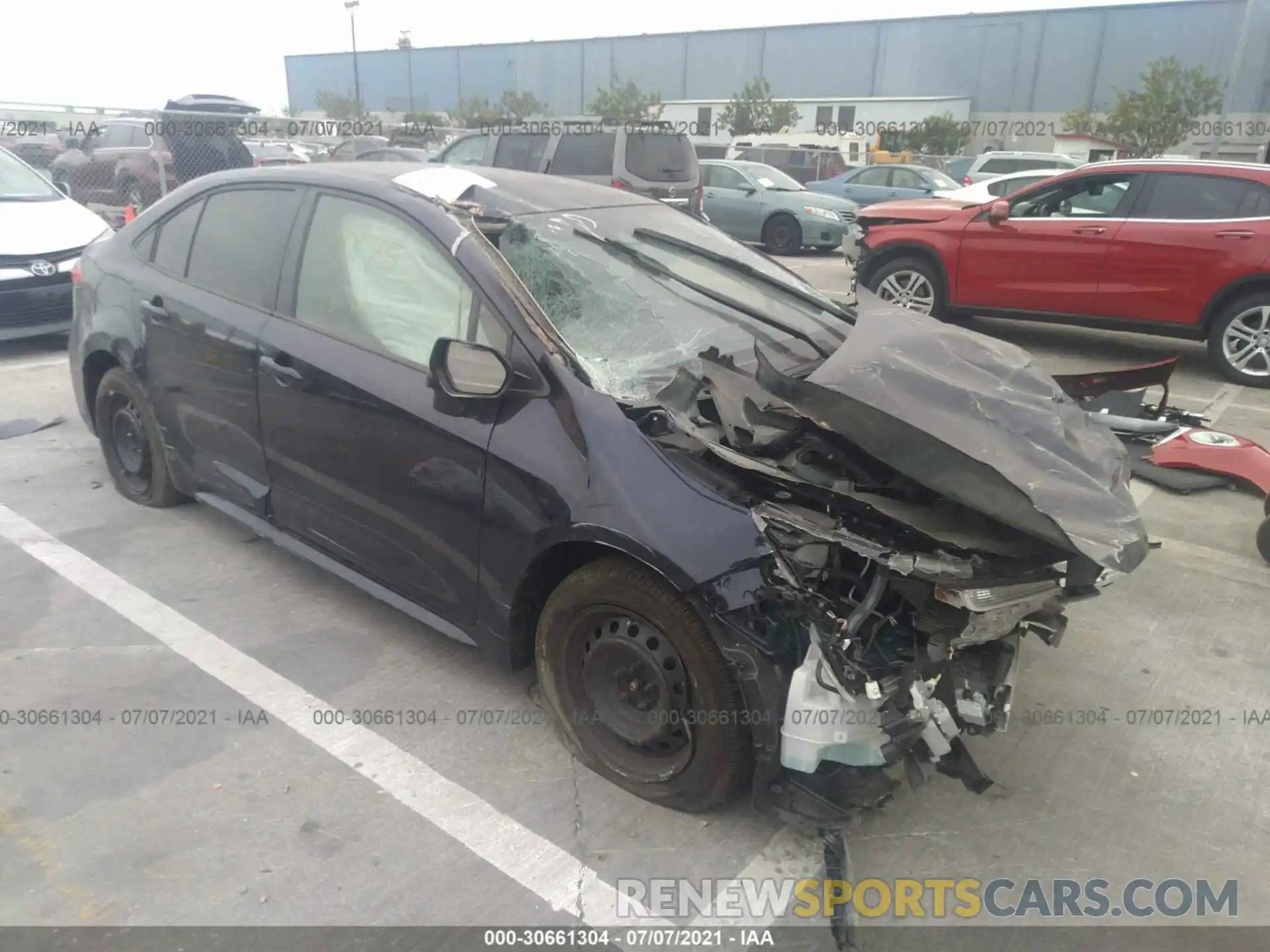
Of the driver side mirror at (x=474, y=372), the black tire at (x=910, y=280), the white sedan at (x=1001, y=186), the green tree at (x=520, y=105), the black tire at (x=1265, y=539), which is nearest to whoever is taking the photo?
the driver side mirror at (x=474, y=372)

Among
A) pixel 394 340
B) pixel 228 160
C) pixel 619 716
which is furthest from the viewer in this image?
pixel 228 160

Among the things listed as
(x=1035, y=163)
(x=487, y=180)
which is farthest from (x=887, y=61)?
(x=487, y=180)

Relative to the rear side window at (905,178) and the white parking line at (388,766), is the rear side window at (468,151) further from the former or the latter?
the white parking line at (388,766)

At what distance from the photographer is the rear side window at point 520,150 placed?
11633mm

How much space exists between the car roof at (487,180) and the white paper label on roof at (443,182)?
0.04 ft

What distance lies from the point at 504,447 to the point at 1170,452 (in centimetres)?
453

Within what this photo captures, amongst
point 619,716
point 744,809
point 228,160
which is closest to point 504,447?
point 619,716

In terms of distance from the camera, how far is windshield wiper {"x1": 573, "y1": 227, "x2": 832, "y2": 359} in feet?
11.0

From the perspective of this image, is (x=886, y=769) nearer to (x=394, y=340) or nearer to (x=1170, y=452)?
(x=394, y=340)

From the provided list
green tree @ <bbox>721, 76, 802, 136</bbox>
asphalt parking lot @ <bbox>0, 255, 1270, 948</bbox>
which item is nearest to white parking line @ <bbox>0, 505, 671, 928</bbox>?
asphalt parking lot @ <bbox>0, 255, 1270, 948</bbox>

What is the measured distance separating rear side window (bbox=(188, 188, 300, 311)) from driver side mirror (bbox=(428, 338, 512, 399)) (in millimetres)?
1200

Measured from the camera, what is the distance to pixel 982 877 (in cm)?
255

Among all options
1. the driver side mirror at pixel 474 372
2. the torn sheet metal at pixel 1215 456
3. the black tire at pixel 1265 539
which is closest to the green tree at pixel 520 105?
the torn sheet metal at pixel 1215 456

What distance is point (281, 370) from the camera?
134 inches
